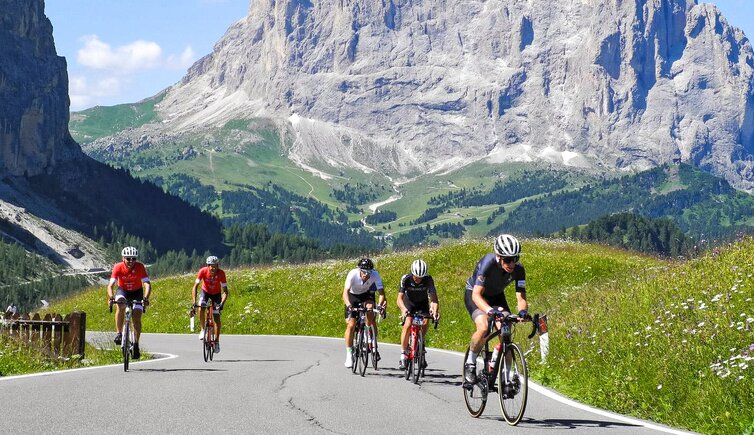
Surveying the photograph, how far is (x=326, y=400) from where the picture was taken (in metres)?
13.4

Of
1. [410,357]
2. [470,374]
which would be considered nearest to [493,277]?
[470,374]

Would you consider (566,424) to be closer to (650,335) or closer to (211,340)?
(650,335)

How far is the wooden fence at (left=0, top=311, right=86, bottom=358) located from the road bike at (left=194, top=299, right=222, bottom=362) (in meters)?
2.97

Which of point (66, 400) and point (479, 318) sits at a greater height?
point (479, 318)

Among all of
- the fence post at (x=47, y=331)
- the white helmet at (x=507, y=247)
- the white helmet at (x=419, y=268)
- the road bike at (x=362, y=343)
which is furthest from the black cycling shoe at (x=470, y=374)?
the fence post at (x=47, y=331)

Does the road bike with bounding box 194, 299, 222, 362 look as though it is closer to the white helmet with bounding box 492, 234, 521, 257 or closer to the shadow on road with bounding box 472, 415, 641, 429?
the white helmet with bounding box 492, 234, 521, 257

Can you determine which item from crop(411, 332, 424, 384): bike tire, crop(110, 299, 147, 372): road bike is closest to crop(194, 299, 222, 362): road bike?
crop(110, 299, 147, 372): road bike

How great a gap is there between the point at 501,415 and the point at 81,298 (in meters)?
41.3

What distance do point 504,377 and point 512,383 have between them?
0.45ft

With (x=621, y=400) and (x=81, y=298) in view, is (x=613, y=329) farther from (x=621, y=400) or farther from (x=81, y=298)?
(x=81, y=298)

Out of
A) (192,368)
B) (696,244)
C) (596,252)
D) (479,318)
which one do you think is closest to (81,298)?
(596,252)

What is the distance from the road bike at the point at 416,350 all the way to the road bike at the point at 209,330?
6678mm

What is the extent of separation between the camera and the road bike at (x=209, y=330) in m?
22.0

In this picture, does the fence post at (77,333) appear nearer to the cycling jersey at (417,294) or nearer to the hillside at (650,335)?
the cycling jersey at (417,294)
